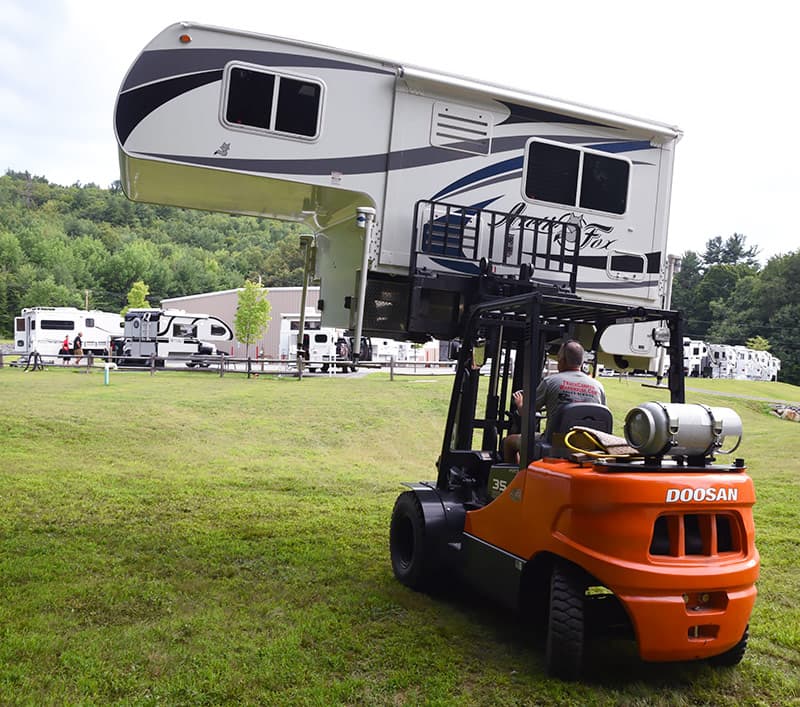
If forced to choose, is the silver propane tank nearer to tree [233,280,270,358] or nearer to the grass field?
the grass field

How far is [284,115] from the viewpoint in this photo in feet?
22.2

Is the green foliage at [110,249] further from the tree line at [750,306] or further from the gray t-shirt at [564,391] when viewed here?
the gray t-shirt at [564,391]

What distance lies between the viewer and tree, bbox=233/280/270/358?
40469 millimetres

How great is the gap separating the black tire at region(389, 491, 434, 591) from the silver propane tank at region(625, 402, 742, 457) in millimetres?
2129

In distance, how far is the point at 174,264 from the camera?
9700 centimetres

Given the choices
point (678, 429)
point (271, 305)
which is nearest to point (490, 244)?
point (678, 429)

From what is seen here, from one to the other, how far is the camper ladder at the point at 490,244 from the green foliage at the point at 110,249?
63807 millimetres

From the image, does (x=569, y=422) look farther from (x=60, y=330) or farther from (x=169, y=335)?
(x=60, y=330)

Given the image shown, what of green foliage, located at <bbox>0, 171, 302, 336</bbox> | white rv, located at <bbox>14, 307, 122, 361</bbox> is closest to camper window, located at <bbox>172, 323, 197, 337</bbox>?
white rv, located at <bbox>14, 307, 122, 361</bbox>

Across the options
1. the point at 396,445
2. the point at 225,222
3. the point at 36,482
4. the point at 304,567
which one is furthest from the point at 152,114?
the point at 225,222

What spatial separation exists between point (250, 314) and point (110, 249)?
73.4m

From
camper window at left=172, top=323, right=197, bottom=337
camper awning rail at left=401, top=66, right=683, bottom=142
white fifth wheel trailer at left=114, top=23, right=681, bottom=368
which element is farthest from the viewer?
camper window at left=172, top=323, right=197, bottom=337

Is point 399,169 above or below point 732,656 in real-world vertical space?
above

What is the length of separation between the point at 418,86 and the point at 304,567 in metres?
4.63
